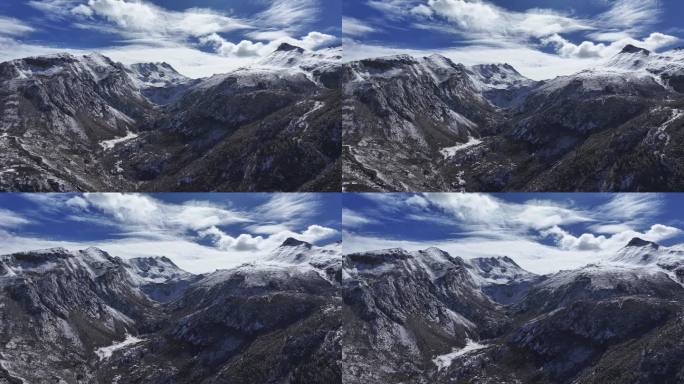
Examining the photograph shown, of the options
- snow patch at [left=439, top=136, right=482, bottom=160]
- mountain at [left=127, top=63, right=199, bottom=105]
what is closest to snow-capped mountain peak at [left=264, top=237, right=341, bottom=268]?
snow patch at [left=439, top=136, right=482, bottom=160]

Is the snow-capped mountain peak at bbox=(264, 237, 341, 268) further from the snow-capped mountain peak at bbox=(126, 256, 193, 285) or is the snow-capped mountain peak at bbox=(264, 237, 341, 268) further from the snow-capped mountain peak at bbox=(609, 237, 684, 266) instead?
the snow-capped mountain peak at bbox=(609, 237, 684, 266)

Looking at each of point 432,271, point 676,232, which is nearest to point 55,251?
point 432,271

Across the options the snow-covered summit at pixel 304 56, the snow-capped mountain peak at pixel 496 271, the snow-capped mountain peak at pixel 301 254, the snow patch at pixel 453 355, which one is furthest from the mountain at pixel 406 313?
the snow-covered summit at pixel 304 56

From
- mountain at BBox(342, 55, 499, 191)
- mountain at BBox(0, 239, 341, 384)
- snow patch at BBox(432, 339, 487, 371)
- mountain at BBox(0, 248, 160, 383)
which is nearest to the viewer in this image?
mountain at BBox(0, 239, 341, 384)

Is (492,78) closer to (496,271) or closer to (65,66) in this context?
(496,271)

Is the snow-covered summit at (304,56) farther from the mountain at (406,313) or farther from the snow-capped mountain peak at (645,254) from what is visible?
the snow-capped mountain peak at (645,254)

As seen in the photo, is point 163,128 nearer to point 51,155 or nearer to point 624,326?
point 51,155
